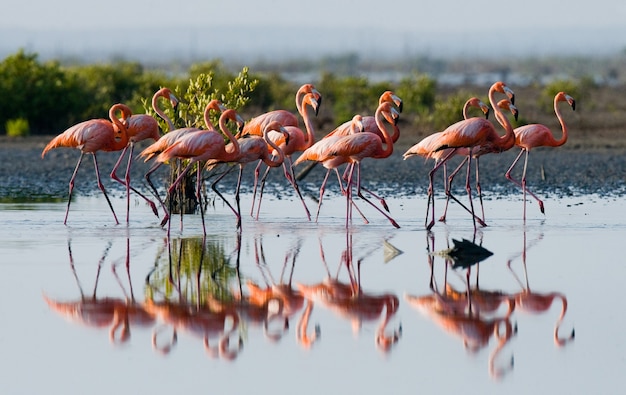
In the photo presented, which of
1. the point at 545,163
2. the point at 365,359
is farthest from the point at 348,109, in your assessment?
the point at 365,359

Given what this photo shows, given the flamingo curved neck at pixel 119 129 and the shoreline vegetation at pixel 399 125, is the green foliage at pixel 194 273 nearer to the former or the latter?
the flamingo curved neck at pixel 119 129

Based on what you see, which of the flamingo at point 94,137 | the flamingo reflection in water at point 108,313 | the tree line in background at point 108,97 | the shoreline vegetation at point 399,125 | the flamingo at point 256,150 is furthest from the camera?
the tree line in background at point 108,97

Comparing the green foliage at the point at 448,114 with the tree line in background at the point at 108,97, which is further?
the tree line in background at the point at 108,97

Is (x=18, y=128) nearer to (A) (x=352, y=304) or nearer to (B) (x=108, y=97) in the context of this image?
(B) (x=108, y=97)

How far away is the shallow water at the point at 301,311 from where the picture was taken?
6004mm

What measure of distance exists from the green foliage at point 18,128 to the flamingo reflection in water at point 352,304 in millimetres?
13534

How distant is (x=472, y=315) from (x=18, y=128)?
1537 cm

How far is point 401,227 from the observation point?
1152 cm

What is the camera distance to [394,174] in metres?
16.8

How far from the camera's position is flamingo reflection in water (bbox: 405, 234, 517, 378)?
662 cm

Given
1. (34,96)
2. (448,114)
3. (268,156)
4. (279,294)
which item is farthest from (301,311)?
(34,96)

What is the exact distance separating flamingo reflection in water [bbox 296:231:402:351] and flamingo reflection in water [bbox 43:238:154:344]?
907 millimetres

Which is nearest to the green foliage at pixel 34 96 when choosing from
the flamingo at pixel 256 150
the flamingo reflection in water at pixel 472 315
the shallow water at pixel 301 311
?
the shallow water at pixel 301 311

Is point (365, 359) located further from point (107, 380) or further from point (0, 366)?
point (0, 366)
